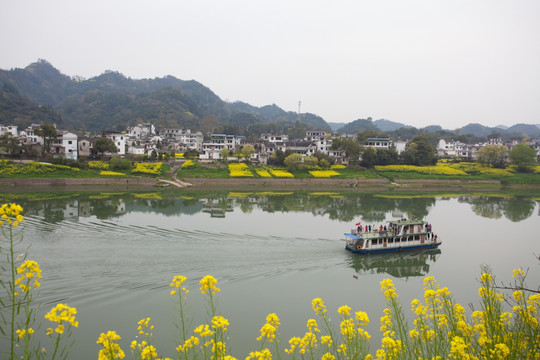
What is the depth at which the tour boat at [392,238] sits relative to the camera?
648 inches

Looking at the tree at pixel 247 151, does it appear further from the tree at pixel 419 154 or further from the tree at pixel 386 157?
the tree at pixel 419 154

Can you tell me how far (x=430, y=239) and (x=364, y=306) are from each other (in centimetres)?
896

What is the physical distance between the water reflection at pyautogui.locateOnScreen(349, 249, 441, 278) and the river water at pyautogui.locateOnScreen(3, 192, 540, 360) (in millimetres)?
57

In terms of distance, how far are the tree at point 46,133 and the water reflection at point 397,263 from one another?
4088cm

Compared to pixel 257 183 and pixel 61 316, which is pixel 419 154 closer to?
pixel 257 183

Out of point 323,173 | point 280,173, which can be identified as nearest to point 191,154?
point 280,173

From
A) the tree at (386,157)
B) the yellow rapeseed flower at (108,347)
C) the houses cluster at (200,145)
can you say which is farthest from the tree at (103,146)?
the yellow rapeseed flower at (108,347)

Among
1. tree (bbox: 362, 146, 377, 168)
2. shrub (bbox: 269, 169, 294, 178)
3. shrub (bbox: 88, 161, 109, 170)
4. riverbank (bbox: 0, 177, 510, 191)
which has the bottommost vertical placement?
riverbank (bbox: 0, 177, 510, 191)

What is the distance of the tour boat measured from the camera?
1645cm

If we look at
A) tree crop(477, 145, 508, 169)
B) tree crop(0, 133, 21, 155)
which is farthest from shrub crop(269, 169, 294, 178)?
tree crop(477, 145, 508, 169)

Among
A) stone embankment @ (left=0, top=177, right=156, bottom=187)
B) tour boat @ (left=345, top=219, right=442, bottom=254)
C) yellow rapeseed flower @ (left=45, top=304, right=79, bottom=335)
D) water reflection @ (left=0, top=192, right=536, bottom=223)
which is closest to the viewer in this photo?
yellow rapeseed flower @ (left=45, top=304, right=79, bottom=335)

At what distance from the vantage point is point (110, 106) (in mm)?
113625

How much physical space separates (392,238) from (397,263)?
5.34ft

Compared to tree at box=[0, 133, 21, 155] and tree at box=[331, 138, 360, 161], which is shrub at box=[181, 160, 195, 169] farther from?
tree at box=[331, 138, 360, 161]
